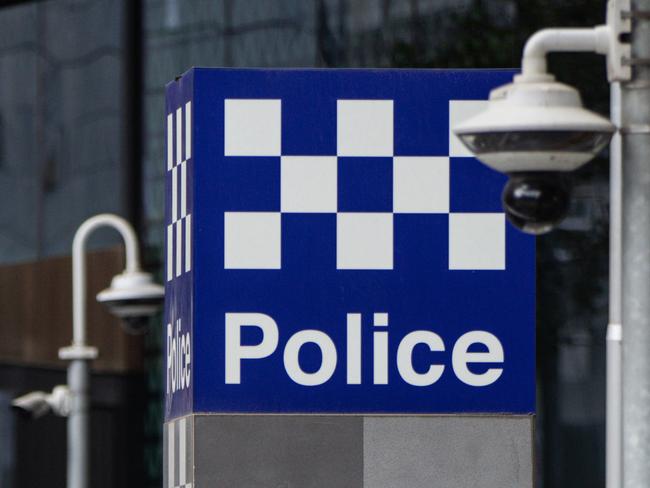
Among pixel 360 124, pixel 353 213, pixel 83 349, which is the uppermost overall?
pixel 360 124

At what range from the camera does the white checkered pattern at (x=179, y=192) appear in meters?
5.98

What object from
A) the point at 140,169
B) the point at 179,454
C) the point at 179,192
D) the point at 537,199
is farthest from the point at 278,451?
the point at 140,169

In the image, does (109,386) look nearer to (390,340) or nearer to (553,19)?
(553,19)

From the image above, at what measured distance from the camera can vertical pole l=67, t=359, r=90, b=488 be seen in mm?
12992

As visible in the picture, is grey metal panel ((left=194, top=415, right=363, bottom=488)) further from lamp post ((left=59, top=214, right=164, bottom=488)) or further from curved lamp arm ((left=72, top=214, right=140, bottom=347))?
curved lamp arm ((left=72, top=214, right=140, bottom=347))

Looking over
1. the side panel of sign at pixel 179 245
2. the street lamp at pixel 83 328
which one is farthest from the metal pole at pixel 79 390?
the side panel of sign at pixel 179 245

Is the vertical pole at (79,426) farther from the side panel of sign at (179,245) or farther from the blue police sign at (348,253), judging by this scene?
the blue police sign at (348,253)

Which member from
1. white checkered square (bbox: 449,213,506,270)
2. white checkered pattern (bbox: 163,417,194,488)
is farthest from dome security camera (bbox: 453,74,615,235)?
white checkered pattern (bbox: 163,417,194,488)

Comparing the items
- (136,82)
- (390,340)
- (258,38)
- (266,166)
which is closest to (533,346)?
(390,340)

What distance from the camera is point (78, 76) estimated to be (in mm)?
21969

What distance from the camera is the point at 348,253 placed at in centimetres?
589

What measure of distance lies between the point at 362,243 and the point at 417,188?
0.23 metres

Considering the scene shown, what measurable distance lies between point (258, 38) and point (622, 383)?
14.3 metres

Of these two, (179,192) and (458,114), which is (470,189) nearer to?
(458,114)
